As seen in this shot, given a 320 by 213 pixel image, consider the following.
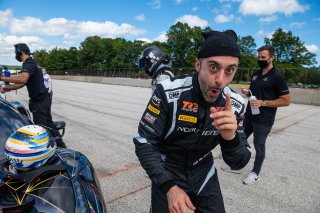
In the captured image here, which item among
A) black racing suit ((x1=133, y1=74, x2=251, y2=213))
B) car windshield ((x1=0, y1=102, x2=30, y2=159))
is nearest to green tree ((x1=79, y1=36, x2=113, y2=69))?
car windshield ((x1=0, y1=102, x2=30, y2=159))

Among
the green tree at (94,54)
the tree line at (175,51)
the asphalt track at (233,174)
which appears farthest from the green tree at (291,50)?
the asphalt track at (233,174)

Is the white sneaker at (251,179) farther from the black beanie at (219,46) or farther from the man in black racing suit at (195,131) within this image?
the black beanie at (219,46)

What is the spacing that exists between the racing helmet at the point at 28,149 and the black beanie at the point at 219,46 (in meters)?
1.47

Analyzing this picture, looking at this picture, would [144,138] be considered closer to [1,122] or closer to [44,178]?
[44,178]

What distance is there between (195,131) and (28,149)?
4.31 feet

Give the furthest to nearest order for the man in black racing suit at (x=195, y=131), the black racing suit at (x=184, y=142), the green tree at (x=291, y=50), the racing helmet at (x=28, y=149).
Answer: the green tree at (x=291, y=50) → the racing helmet at (x=28, y=149) → the black racing suit at (x=184, y=142) → the man in black racing suit at (x=195, y=131)

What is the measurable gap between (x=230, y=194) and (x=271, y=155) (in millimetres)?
2316

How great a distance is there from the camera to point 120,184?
152 inches

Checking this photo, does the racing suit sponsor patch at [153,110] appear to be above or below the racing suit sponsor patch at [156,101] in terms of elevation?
below

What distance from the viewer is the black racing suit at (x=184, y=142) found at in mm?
1721

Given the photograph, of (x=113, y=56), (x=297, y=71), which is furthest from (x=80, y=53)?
(x=297, y=71)

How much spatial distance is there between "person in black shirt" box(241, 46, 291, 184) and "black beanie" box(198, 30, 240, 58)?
101 inches

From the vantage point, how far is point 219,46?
164 cm

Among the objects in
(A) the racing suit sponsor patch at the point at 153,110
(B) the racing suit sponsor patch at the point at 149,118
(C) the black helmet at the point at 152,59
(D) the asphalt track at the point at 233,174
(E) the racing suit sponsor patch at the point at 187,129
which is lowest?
(D) the asphalt track at the point at 233,174
